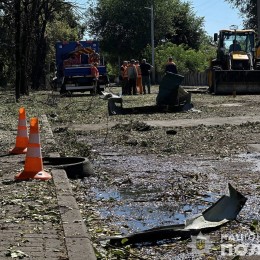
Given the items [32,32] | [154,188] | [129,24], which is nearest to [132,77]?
[32,32]

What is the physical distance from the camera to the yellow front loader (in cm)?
3456

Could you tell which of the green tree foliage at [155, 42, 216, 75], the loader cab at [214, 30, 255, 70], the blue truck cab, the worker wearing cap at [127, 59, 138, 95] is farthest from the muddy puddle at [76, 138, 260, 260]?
the green tree foliage at [155, 42, 216, 75]

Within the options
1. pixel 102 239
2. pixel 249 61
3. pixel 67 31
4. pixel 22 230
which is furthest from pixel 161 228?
pixel 67 31

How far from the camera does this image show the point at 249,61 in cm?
3697

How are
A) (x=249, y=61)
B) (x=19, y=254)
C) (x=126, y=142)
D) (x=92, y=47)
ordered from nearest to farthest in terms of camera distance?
(x=19, y=254) → (x=126, y=142) → (x=249, y=61) → (x=92, y=47)

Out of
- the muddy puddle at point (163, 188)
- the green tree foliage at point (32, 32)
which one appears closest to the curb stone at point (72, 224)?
the muddy puddle at point (163, 188)

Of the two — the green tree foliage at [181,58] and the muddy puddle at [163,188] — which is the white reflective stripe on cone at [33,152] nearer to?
the muddy puddle at [163,188]

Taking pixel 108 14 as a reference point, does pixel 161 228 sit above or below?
below

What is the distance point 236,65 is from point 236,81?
2.74m

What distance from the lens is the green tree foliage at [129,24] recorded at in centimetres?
8431

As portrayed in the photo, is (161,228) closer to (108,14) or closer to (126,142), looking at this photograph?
(126,142)

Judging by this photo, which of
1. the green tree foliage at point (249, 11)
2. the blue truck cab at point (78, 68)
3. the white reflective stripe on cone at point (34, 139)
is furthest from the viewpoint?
the green tree foliage at point (249, 11)

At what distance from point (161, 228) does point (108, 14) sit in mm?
80551

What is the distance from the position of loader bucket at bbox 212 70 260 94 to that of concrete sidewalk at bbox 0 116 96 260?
967 inches
